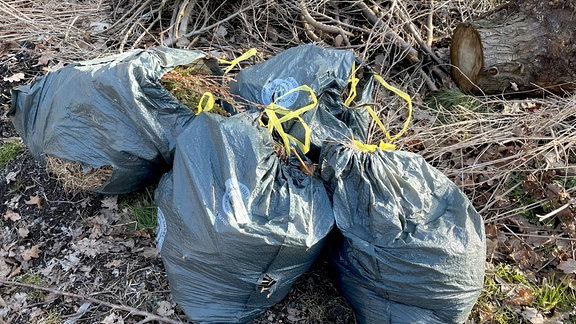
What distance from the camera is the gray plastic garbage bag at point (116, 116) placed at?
2684 millimetres

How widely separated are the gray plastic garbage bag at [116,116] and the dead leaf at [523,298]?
1811mm

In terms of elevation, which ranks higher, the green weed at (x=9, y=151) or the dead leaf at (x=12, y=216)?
the green weed at (x=9, y=151)

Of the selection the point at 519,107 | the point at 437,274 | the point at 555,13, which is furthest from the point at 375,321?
the point at 555,13

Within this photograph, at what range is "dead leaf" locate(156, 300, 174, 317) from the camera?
105 inches

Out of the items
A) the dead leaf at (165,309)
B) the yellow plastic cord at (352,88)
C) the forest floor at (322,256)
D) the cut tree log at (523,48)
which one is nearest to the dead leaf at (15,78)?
the forest floor at (322,256)

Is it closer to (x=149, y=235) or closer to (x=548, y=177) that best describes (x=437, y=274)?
(x=548, y=177)

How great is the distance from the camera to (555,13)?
349cm

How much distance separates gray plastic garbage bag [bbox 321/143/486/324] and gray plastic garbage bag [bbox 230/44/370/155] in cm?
29

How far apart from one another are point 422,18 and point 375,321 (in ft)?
8.82

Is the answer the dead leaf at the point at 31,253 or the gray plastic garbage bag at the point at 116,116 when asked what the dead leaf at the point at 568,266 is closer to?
the gray plastic garbage bag at the point at 116,116

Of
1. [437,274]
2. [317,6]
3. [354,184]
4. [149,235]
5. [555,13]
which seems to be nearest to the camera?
[437,274]

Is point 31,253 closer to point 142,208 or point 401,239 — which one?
point 142,208

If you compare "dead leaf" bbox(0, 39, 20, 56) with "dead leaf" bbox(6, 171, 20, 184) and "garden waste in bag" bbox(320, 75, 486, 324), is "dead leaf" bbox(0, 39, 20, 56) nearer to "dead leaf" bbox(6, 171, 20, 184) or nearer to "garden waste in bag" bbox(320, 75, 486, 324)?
"dead leaf" bbox(6, 171, 20, 184)

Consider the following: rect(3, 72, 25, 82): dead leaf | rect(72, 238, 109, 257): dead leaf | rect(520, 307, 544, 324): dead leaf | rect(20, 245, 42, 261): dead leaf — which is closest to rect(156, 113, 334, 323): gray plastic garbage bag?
rect(72, 238, 109, 257): dead leaf
